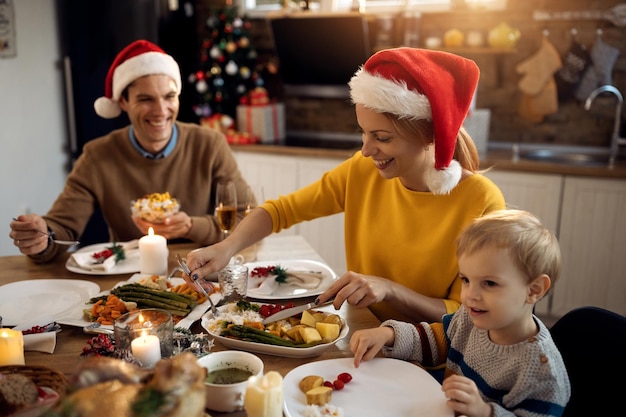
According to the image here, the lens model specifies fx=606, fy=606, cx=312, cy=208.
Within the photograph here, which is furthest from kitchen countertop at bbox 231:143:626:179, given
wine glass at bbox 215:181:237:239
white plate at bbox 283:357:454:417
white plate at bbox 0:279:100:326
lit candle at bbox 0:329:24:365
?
lit candle at bbox 0:329:24:365

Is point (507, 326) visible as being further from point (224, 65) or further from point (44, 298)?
point (224, 65)

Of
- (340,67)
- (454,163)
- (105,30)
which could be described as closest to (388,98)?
(454,163)

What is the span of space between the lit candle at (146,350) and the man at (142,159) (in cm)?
100

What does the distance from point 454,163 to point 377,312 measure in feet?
1.56

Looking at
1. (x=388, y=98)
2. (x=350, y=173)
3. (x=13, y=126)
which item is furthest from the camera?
(x=13, y=126)

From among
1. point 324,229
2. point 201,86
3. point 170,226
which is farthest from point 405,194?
point 201,86

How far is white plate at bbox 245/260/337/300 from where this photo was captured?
5.41 feet

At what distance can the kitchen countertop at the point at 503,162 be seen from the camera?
10.6 ft

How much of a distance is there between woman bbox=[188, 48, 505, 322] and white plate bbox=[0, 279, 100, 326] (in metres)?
0.33

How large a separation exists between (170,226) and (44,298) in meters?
0.50

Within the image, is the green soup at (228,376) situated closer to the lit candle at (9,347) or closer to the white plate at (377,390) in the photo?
the white plate at (377,390)

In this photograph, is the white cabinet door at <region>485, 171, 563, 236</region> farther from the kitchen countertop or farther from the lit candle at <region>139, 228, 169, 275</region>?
the lit candle at <region>139, 228, 169, 275</region>

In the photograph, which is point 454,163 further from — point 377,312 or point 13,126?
point 13,126

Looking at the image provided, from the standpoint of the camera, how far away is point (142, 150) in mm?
2441
